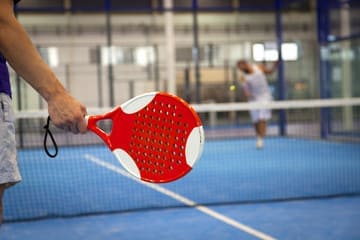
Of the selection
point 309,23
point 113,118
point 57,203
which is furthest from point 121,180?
point 309,23

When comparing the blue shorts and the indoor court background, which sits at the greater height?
the blue shorts

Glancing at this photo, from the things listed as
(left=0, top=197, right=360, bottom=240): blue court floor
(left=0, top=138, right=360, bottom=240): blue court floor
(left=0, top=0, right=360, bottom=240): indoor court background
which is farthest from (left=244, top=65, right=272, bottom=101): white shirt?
(left=0, top=197, right=360, bottom=240): blue court floor

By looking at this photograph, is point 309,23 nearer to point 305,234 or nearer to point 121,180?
point 121,180

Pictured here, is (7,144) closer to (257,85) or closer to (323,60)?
(257,85)

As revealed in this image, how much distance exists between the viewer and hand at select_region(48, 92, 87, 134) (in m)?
1.64

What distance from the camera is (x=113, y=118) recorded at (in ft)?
6.65

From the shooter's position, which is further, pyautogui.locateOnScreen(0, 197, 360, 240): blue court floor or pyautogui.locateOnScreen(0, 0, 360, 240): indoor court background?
pyautogui.locateOnScreen(0, 0, 360, 240): indoor court background

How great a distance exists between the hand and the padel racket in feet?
0.89

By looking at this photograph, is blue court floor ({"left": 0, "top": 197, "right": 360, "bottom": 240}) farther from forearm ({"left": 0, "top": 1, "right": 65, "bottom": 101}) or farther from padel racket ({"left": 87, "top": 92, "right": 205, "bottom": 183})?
forearm ({"left": 0, "top": 1, "right": 65, "bottom": 101})

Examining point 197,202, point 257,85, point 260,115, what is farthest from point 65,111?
point 257,85

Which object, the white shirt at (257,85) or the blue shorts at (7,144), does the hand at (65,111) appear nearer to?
the blue shorts at (7,144)

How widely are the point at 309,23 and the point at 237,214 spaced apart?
1969 centimetres

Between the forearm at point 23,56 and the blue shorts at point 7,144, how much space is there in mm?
290

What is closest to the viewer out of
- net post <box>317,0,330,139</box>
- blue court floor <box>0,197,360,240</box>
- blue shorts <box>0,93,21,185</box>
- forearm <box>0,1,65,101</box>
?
forearm <box>0,1,65,101</box>
